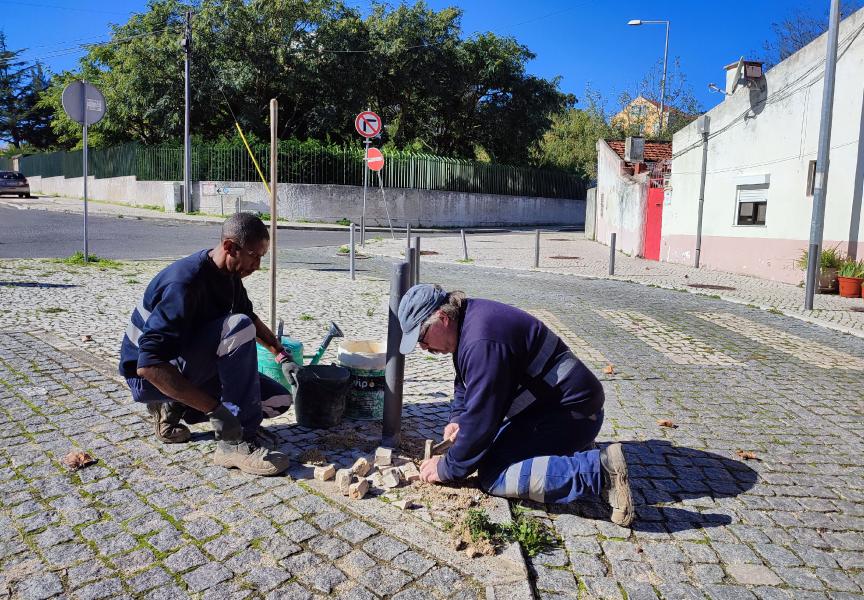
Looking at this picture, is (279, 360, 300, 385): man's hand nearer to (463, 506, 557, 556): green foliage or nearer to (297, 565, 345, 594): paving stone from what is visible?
(463, 506, 557, 556): green foliage

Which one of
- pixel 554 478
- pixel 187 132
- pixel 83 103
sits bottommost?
pixel 554 478

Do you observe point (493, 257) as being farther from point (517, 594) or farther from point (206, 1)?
point (206, 1)

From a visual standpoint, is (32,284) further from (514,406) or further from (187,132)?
(187,132)

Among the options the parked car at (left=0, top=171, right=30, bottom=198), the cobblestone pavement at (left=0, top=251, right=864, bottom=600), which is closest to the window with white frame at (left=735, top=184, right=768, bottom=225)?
the cobblestone pavement at (left=0, top=251, right=864, bottom=600)

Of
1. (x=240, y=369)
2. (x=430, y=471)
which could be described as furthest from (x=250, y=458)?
(x=430, y=471)

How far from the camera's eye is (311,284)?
1170 cm

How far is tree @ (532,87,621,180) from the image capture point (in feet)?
147

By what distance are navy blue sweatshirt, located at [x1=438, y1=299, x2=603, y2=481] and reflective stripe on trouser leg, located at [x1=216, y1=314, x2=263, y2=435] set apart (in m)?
1.14

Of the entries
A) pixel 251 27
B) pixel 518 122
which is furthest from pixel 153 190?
pixel 518 122

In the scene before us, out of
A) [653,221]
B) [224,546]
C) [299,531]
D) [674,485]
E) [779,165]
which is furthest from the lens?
[653,221]

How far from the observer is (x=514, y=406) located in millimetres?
3619

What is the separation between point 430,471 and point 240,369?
1185mm

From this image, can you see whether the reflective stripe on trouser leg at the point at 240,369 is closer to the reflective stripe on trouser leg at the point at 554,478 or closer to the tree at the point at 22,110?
the reflective stripe on trouser leg at the point at 554,478

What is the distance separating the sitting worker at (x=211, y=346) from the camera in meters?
3.65
